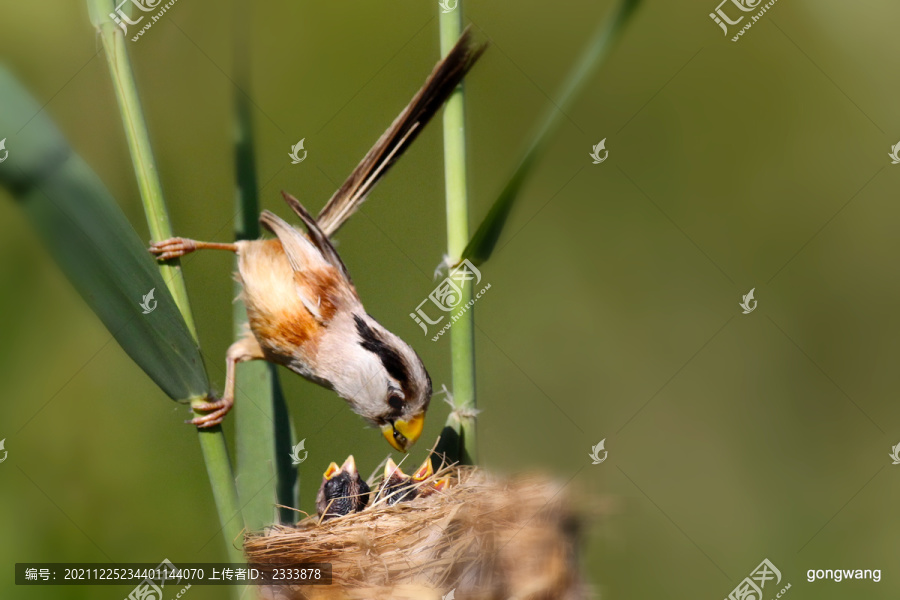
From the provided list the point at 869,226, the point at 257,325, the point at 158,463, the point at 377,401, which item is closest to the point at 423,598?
the point at 377,401

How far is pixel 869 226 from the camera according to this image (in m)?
3.25

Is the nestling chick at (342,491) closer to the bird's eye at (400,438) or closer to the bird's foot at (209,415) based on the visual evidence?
the bird's eye at (400,438)

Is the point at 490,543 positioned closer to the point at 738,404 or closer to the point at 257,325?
the point at 257,325

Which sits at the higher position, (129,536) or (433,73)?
(433,73)

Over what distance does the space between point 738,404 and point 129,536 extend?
2.64 m

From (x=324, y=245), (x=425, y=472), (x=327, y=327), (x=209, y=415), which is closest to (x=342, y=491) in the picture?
(x=425, y=472)

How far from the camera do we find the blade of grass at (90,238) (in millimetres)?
1357

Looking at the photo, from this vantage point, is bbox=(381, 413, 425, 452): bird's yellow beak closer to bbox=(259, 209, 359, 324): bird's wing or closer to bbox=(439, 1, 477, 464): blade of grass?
bbox=(259, 209, 359, 324): bird's wing

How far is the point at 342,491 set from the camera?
2.29 m

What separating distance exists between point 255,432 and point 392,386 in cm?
62

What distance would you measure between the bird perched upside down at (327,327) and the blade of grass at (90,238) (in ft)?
2.90

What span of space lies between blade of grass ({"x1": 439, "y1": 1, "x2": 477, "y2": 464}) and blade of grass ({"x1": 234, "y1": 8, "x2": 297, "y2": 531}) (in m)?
0.56

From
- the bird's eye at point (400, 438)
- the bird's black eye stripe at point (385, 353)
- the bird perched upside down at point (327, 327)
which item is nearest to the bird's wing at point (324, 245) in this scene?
the bird perched upside down at point (327, 327)

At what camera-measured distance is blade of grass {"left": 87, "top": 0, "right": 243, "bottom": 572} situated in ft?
4.74
